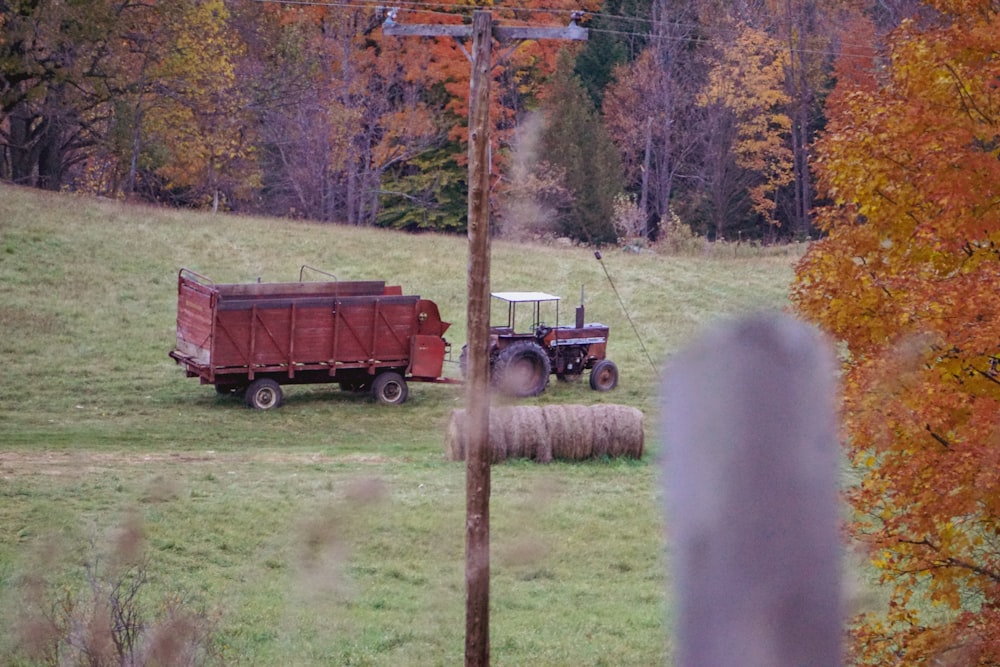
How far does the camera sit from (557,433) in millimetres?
18609

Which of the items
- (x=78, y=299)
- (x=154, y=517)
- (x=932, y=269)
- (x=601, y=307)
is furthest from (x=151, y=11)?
(x=932, y=269)

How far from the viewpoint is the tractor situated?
2364cm

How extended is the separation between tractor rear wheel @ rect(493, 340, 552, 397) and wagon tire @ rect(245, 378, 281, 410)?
4.35m

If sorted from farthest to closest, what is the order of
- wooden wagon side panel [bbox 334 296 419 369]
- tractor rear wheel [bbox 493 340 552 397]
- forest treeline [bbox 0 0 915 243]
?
1. forest treeline [bbox 0 0 915 243]
2. tractor rear wheel [bbox 493 340 552 397]
3. wooden wagon side panel [bbox 334 296 419 369]

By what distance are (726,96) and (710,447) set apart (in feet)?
169

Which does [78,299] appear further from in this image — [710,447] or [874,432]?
[710,447]

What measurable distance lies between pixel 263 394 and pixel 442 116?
3039 centimetres

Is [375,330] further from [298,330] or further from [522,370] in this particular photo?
[522,370]

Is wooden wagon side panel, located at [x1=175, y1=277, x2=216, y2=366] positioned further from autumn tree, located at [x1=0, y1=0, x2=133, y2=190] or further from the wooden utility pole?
autumn tree, located at [x1=0, y1=0, x2=133, y2=190]

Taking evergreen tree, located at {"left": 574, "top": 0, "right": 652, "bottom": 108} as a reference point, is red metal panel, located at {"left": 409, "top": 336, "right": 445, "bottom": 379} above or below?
below

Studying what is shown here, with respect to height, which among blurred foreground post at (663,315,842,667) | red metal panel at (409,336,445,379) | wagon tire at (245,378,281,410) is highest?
blurred foreground post at (663,315,842,667)

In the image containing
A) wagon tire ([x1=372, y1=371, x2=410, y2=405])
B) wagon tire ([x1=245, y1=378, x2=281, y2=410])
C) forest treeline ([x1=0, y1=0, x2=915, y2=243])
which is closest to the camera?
wagon tire ([x1=245, y1=378, x2=281, y2=410])

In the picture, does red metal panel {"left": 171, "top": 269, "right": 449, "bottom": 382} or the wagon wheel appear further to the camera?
the wagon wheel

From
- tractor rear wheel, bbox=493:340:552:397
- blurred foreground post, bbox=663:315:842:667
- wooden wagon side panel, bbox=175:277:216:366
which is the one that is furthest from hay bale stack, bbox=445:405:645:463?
blurred foreground post, bbox=663:315:842:667
